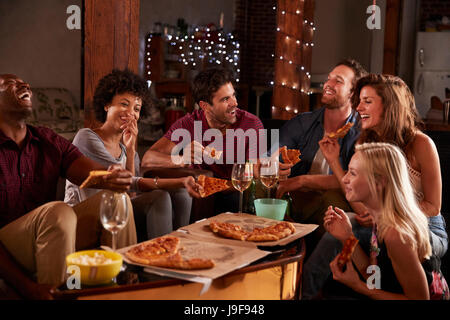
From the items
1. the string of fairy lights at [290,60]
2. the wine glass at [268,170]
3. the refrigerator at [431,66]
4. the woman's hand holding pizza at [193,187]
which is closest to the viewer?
the wine glass at [268,170]

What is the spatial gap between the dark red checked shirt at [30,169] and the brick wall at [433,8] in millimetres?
8574

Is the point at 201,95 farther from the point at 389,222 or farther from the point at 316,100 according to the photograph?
the point at 316,100

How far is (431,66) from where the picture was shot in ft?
29.8

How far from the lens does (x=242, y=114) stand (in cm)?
353

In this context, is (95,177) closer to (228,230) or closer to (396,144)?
(228,230)

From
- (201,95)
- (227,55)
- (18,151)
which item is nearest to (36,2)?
(227,55)

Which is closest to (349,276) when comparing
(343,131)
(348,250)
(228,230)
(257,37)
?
(348,250)

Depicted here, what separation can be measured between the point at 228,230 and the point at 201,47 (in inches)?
277

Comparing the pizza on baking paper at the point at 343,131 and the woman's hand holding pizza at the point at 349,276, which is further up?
the pizza on baking paper at the point at 343,131

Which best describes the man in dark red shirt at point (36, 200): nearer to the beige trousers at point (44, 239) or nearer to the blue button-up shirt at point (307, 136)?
the beige trousers at point (44, 239)

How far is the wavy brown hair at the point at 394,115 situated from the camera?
256cm

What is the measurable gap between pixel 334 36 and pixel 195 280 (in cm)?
771

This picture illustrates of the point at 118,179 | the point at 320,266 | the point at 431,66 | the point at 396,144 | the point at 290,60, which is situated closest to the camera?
the point at 118,179

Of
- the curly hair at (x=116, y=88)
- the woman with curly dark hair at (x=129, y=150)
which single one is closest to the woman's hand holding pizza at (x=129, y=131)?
the woman with curly dark hair at (x=129, y=150)
